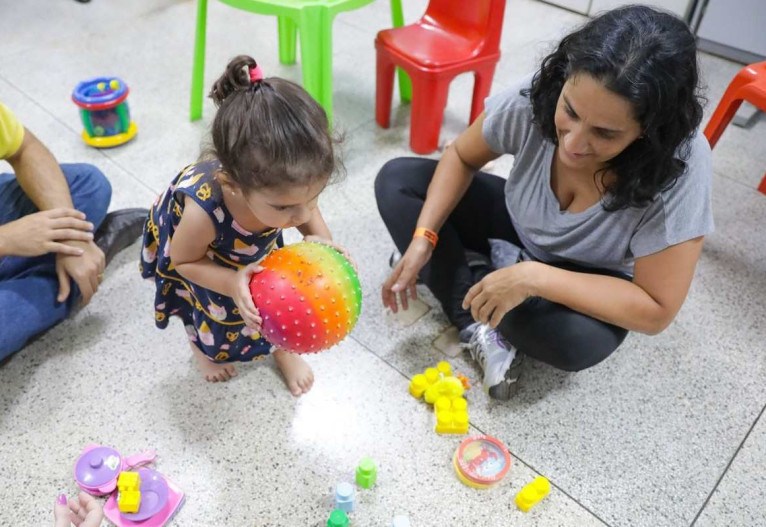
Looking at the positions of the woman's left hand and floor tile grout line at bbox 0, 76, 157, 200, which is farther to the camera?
floor tile grout line at bbox 0, 76, 157, 200

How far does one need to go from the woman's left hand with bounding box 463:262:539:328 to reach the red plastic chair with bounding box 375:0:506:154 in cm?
90

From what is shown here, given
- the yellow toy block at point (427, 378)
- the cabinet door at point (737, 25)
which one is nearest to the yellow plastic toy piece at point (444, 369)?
the yellow toy block at point (427, 378)

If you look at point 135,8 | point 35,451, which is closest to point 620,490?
point 35,451

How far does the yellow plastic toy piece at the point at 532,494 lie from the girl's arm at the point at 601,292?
0.32 metres

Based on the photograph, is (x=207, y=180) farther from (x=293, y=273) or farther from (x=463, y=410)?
(x=463, y=410)

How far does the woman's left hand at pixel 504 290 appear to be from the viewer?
113 cm

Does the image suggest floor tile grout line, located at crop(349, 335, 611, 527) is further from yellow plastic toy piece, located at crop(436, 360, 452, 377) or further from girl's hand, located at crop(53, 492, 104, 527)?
girl's hand, located at crop(53, 492, 104, 527)

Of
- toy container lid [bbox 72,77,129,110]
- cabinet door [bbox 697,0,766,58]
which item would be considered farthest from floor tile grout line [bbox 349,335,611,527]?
A: cabinet door [bbox 697,0,766,58]

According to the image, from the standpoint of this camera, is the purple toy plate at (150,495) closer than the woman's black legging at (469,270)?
Yes

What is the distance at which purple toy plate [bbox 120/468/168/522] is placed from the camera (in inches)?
42.8

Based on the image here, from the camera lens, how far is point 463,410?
1.27 m

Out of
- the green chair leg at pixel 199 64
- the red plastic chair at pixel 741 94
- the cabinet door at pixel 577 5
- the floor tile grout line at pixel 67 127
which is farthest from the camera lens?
the cabinet door at pixel 577 5

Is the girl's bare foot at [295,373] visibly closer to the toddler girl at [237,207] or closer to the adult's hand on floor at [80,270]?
the toddler girl at [237,207]

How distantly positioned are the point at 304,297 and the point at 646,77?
1.95 feet
